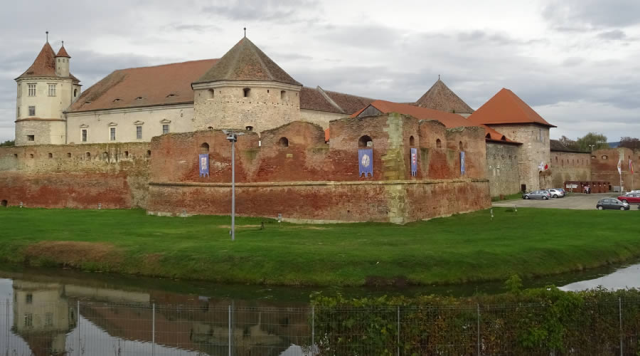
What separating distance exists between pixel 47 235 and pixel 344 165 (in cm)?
1326

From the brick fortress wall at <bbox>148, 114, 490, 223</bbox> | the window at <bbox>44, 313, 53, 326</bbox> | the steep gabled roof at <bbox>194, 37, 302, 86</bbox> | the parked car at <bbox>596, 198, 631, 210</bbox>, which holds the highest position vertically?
the steep gabled roof at <bbox>194, 37, 302, 86</bbox>

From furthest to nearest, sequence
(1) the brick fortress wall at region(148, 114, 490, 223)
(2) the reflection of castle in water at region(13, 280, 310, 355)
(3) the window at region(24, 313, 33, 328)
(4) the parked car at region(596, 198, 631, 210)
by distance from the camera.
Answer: (4) the parked car at region(596, 198, 631, 210) < (1) the brick fortress wall at region(148, 114, 490, 223) < (3) the window at region(24, 313, 33, 328) < (2) the reflection of castle in water at region(13, 280, 310, 355)

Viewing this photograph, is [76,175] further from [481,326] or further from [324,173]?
[481,326]

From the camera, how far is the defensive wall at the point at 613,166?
7219 cm

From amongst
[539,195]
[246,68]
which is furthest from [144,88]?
[539,195]

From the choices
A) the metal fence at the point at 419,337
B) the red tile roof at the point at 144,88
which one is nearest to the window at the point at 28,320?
the metal fence at the point at 419,337

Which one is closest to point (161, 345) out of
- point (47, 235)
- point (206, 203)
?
point (47, 235)

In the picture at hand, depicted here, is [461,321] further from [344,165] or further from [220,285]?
[344,165]

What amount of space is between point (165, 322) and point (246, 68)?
1167 inches

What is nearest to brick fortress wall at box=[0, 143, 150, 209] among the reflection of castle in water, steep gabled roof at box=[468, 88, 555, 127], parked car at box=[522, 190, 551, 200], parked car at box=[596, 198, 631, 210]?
the reflection of castle in water

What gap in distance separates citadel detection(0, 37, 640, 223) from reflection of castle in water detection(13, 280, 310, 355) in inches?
563

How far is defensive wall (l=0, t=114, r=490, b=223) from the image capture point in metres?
30.9

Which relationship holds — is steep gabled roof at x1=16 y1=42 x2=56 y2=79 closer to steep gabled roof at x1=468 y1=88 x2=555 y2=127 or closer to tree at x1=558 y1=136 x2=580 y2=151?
steep gabled roof at x1=468 y1=88 x2=555 y2=127

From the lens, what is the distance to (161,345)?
13945 mm
